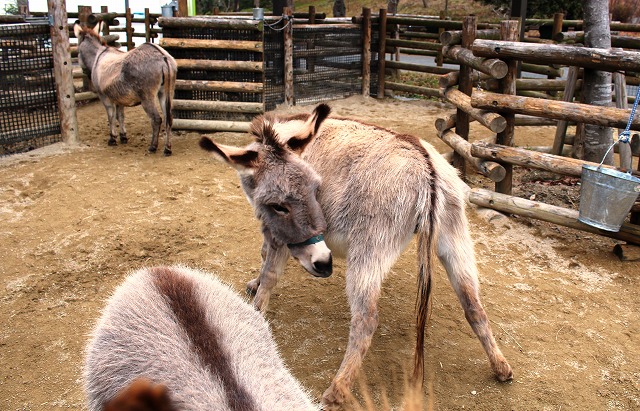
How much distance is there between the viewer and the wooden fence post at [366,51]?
11.6m

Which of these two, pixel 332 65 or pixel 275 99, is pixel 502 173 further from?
pixel 332 65

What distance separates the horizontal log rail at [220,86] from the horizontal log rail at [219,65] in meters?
0.22

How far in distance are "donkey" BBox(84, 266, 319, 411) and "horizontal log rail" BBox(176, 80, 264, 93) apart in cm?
686

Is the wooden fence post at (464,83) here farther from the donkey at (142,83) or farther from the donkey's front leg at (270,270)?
the donkey at (142,83)

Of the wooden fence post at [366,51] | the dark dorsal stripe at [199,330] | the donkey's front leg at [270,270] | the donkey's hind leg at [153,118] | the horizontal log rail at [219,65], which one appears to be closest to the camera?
the dark dorsal stripe at [199,330]

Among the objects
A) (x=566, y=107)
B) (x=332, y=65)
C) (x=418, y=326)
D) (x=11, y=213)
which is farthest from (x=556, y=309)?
(x=332, y=65)

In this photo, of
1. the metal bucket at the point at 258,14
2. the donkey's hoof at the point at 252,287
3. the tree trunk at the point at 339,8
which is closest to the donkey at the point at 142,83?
the metal bucket at the point at 258,14

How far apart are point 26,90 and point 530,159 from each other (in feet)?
22.3

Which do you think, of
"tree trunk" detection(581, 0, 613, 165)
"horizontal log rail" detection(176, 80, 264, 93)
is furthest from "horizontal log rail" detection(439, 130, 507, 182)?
"horizontal log rail" detection(176, 80, 264, 93)

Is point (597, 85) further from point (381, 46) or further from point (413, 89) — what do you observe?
point (381, 46)

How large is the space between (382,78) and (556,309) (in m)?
8.64

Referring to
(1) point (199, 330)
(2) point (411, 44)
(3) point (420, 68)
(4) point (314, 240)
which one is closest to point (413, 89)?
(3) point (420, 68)

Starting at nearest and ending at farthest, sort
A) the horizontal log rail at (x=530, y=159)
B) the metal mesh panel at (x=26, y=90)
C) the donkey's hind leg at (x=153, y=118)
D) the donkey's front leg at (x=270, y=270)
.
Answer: the donkey's front leg at (x=270, y=270), the horizontal log rail at (x=530, y=159), the metal mesh panel at (x=26, y=90), the donkey's hind leg at (x=153, y=118)

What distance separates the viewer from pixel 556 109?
5.34 meters
